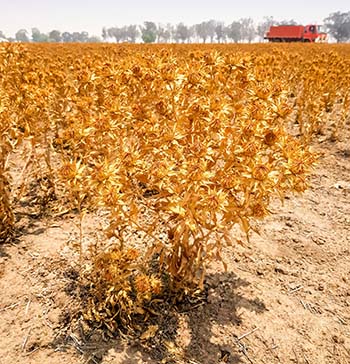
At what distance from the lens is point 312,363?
2.18 m

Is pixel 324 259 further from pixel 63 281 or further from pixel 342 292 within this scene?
pixel 63 281

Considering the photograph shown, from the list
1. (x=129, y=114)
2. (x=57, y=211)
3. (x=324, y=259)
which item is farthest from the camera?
(x=57, y=211)

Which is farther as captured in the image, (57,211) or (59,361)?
(57,211)

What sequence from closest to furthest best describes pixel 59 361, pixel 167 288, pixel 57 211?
pixel 59 361
pixel 167 288
pixel 57 211

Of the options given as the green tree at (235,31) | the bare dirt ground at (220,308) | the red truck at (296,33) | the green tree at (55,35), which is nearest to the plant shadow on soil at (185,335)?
the bare dirt ground at (220,308)

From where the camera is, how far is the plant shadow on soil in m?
2.17

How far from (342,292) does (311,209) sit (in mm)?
1326

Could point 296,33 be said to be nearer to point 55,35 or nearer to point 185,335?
point 185,335

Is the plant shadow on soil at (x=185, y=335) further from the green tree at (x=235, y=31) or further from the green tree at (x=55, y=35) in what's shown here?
the green tree at (x=55, y=35)

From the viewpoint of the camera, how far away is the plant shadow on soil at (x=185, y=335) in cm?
217

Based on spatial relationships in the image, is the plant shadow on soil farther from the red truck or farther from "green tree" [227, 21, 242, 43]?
"green tree" [227, 21, 242, 43]

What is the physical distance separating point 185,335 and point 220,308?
13.9 inches

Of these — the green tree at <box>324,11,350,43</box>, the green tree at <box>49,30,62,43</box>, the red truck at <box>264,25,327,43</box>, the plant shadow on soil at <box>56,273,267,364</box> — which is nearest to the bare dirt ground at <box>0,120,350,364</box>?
the plant shadow on soil at <box>56,273,267,364</box>

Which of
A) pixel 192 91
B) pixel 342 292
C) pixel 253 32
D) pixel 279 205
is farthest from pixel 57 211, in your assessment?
pixel 253 32
